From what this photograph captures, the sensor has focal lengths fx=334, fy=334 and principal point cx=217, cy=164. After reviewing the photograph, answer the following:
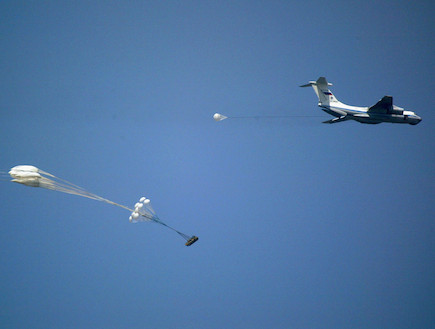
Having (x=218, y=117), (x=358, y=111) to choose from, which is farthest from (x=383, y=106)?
(x=218, y=117)

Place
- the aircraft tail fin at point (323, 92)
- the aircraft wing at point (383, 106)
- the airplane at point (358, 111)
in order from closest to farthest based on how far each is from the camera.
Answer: the aircraft wing at point (383, 106)
the airplane at point (358, 111)
the aircraft tail fin at point (323, 92)

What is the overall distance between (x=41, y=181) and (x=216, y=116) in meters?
10.7

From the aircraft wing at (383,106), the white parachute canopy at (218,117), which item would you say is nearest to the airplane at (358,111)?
the aircraft wing at (383,106)

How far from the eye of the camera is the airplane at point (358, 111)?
22.0m

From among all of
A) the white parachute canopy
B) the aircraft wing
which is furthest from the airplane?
the white parachute canopy

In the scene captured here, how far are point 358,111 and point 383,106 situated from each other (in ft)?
4.98

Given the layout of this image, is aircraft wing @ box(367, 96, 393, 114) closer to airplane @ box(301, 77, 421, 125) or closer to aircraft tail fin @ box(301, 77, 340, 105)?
airplane @ box(301, 77, 421, 125)

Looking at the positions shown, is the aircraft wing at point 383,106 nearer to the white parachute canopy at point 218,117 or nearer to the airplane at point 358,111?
the airplane at point 358,111

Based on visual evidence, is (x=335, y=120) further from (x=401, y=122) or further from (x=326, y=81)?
(x=401, y=122)

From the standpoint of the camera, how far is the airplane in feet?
72.0

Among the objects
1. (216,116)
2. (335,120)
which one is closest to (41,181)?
(216,116)

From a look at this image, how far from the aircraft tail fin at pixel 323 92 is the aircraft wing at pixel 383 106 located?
239 centimetres

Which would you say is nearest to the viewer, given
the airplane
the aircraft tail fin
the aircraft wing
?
the aircraft wing

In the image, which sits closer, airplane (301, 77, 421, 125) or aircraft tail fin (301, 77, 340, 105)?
airplane (301, 77, 421, 125)
